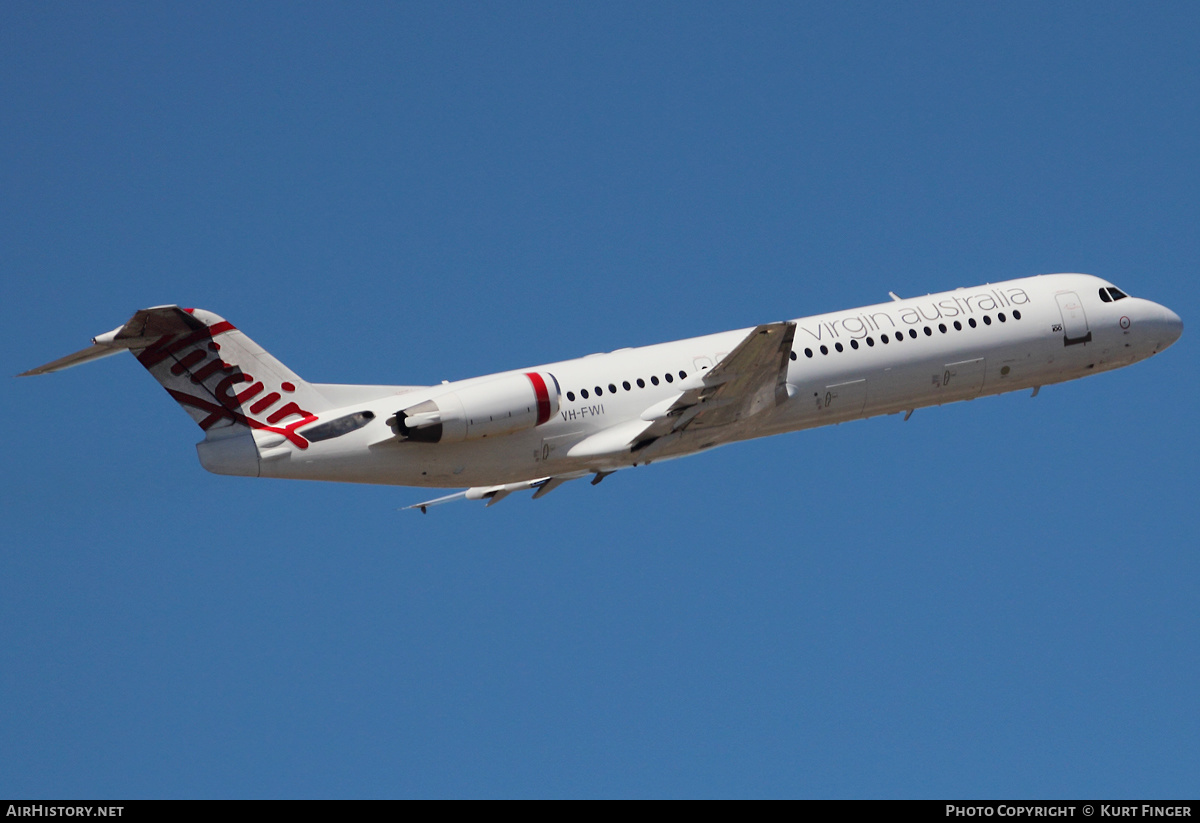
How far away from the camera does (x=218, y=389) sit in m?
31.2

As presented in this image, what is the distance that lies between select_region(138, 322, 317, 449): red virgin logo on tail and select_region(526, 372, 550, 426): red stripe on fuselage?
15.9 feet

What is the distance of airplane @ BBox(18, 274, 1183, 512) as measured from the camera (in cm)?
3108

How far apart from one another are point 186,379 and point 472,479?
21.1 feet

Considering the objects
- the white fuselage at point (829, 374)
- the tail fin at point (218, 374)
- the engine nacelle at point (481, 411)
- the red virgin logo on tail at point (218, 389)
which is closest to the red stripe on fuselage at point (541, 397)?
the engine nacelle at point (481, 411)

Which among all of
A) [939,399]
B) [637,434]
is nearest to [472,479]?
[637,434]

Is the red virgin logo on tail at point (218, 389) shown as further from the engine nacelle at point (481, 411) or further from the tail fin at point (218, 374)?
the engine nacelle at point (481, 411)

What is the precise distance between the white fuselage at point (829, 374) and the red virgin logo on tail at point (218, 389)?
0.73 meters

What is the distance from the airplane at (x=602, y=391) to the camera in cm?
3108

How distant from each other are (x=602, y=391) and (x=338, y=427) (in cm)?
592

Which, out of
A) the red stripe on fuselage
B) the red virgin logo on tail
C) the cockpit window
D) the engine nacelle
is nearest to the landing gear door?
the engine nacelle

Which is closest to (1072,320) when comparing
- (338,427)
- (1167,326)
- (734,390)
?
(1167,326)

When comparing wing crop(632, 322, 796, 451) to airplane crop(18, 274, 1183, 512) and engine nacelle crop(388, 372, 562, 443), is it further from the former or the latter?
engine nacelle crop(388, 372, 562, 443)

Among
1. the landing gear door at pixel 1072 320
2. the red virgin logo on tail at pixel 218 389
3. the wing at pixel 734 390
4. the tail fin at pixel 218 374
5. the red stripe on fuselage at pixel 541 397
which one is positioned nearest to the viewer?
the tail fin at pixel 218 374
